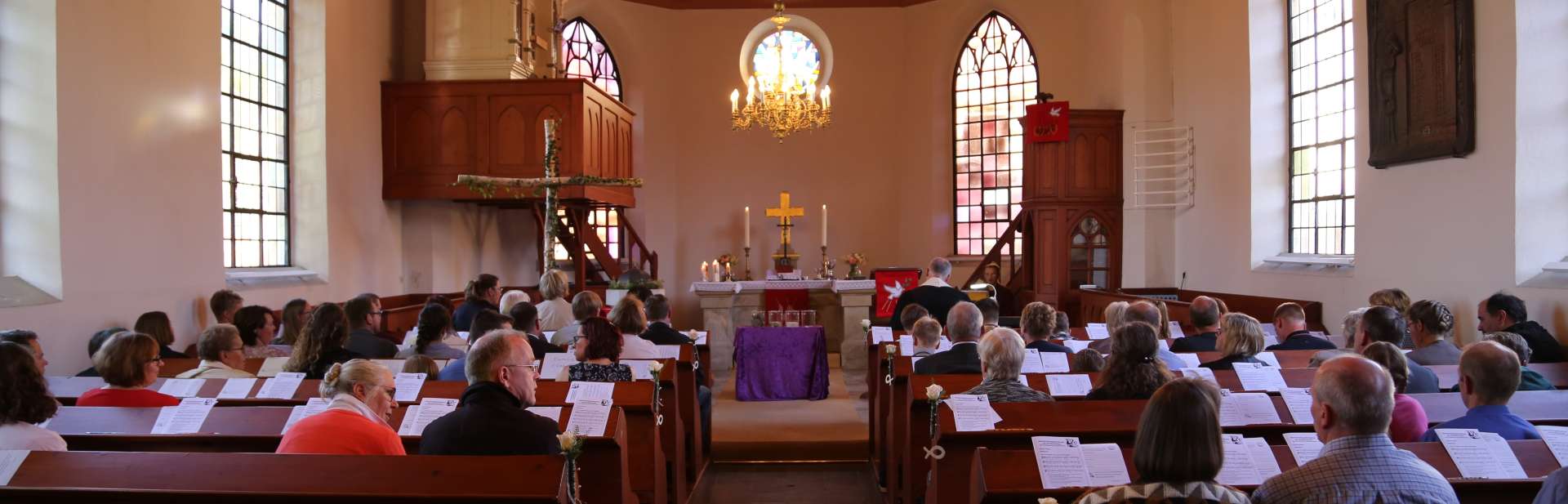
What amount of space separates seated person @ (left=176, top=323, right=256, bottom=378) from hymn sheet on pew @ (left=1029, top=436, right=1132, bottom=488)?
384 centimetres

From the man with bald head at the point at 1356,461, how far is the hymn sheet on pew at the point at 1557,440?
3.26 ft

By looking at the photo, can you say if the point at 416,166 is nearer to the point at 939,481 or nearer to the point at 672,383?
the point at 672,383

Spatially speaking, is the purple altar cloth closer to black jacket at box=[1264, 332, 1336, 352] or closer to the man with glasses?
black jacket at box=[1264, 332, 1336, 352]

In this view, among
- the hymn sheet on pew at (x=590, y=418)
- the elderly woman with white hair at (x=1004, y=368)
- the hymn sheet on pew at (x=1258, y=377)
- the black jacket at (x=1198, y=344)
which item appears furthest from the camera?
the black jacket at (x=1198, y=344)

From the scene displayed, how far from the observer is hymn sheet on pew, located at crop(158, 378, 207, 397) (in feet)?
16.1

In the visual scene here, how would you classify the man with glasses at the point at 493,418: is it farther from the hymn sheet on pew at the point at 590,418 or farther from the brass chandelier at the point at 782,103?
the brass chandelier at the point at 782,103

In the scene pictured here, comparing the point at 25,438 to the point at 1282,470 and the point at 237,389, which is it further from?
the point at 1282,470

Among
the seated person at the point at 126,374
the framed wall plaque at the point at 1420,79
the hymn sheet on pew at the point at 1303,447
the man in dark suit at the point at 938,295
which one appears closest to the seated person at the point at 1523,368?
the hymn sheet on pew at the point at 1303,447

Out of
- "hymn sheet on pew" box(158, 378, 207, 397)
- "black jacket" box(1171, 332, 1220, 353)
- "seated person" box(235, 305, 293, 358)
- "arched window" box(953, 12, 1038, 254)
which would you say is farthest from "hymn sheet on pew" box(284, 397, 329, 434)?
"arched window" box(953, 12, 1038, 254)

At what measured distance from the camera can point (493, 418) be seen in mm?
3385

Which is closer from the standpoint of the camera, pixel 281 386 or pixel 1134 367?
pixel 1134 367

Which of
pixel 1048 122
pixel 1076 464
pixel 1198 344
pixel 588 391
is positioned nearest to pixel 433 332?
pixel 588 391

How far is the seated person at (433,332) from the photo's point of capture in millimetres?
5809

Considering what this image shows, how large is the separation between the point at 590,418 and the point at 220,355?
2.46 metres
